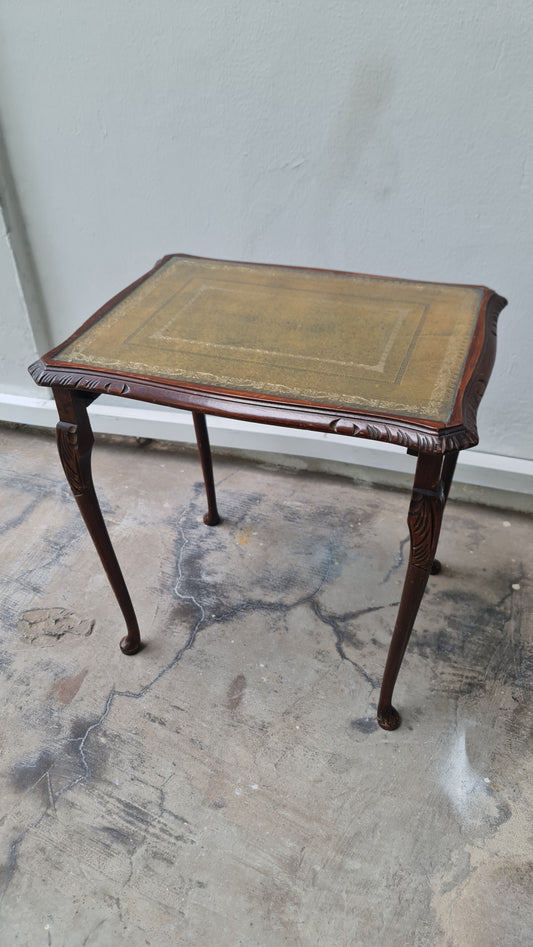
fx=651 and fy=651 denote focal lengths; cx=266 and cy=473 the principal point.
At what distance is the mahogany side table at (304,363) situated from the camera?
1023 mm

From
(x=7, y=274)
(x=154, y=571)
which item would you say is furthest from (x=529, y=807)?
(x=7, y=274)

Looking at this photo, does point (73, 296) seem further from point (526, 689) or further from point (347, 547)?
point (526, 689)

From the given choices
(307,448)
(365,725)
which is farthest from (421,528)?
(307,448)

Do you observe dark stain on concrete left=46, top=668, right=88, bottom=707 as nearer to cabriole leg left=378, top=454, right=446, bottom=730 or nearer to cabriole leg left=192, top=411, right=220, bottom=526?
cabriole leg left=192, top=411, right=220, bottom=526

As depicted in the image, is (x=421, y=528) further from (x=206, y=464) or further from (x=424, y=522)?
(x=206, y=464)

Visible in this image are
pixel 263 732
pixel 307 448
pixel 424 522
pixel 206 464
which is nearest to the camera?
pixel 424 522

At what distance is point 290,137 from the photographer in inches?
64.7

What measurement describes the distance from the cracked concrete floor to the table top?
73 cm

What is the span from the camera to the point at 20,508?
2020 mm

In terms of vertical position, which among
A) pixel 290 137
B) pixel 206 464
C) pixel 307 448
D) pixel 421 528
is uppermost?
pixel 290 137

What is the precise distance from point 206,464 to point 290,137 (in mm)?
872

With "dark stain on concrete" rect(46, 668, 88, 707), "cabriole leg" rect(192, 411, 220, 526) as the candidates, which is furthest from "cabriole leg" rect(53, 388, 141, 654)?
"cabriole leg" rect(192, 411, 220, 526)

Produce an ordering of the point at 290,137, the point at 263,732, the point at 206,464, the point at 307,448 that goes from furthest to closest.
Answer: the point at 307,448 < the point at 206,464 < the point at 290,137 < the point at 263,732

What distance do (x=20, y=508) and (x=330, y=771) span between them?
1.24m
